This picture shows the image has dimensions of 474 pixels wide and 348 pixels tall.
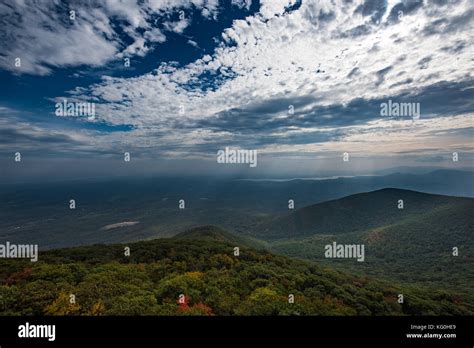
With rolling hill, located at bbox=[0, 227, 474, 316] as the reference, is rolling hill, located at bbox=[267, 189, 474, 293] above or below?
below

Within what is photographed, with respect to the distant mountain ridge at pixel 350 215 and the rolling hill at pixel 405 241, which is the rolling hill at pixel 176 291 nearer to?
the rolling hill at pixel 405 241

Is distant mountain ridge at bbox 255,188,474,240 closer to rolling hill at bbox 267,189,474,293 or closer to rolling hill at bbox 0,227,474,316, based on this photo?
rolling hill at bbox 267,189,474,293

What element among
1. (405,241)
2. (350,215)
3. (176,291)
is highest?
(176,291)

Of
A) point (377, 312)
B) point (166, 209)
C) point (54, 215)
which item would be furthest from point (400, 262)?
point (54, 215)

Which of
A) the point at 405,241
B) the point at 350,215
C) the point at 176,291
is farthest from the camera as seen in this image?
the point at 350,215

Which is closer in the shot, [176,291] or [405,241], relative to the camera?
[176,291]

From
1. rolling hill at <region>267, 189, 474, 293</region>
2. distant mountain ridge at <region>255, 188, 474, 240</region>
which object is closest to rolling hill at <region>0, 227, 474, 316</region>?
rolling hill at <region>267, 189, 474, 293</region>

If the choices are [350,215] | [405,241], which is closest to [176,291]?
[405,241]

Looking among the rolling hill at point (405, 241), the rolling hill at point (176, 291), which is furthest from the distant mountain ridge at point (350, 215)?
the rolling hill at point (176, 291)

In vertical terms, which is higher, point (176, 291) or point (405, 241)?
point (176, 291)

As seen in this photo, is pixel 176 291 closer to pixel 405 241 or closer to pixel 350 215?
pixel 405 241

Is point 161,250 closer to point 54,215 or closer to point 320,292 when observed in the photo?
point 320,292

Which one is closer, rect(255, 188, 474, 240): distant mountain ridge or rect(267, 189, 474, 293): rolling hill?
rect(267, 189, 474, 293): rolling hill
